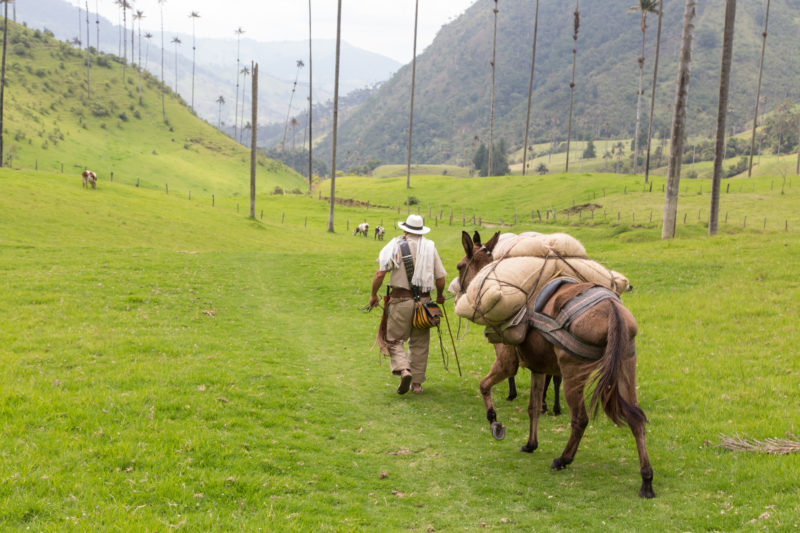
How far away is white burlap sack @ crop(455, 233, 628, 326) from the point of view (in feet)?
24.8

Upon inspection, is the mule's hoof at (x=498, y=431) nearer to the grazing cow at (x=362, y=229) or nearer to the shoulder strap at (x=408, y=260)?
the shoulder strap at (x=408, y=260)

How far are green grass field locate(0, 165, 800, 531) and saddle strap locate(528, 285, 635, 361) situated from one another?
5.10 feet

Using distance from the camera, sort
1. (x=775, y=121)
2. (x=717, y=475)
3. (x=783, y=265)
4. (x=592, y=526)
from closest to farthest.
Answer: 1. (x=592, y=526)
2. (x=717, y=475)
3. (x=783, y=265)
4. (x=775, y=121)

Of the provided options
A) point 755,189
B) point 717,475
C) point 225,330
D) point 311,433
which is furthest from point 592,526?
point 755,189

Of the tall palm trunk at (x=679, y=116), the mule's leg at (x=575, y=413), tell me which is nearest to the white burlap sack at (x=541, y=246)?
the mule's leg at (x=575, y=413)

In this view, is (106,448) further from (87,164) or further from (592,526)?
(87,164)

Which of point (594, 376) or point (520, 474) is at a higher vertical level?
point (594, 376)

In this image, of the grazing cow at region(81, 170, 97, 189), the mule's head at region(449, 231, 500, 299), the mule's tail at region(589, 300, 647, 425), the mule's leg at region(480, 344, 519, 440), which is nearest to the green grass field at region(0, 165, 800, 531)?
the mule's leg at region(480, 344, 519, 440)

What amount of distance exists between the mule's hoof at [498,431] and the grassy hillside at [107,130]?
253 feet

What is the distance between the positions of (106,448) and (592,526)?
17.6 ft

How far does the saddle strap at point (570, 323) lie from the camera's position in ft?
21.8

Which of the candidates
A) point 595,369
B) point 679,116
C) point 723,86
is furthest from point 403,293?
point 723,86

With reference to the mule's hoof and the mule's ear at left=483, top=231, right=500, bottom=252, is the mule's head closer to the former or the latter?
the mule's ear at left=483, top=231, right=500, bottom=252

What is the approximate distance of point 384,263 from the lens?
33.6 ft
